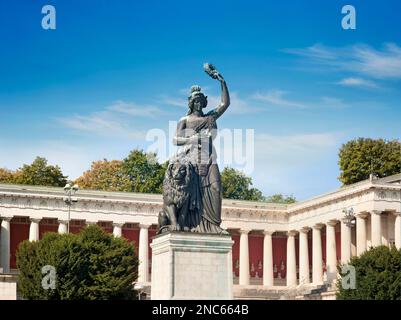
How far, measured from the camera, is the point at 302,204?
93.8 m

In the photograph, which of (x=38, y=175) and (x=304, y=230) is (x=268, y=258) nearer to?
(x=304, y=230)

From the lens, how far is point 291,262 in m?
96.2

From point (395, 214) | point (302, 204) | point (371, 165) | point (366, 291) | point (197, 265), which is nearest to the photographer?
point (197, 265)

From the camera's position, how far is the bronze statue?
111 ft

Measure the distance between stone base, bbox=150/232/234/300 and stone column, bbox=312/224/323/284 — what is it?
59.4m

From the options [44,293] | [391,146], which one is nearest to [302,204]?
[391,146]

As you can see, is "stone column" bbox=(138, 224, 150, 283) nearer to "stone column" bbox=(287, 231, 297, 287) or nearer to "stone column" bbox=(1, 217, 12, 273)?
"stone column" bbox=(1, 217, 12, 273)

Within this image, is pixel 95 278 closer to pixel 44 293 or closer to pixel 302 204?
pixel 44 293

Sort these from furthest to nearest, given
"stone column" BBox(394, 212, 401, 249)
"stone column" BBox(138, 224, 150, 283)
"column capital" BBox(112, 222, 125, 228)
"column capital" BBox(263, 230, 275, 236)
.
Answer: "column capital" BBox(263, 230, 275, 236), "column capital" BBox(112, 222, 125, 228), "stone column" BBox(138, 224, 150, 283), "stone column" BBox(394, 212, 401, 249)

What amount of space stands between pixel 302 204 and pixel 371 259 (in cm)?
2684

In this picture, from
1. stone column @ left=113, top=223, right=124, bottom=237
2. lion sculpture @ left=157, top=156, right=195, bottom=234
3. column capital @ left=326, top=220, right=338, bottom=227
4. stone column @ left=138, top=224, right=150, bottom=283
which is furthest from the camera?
column capital @ left=326, top=220, right=338, bottom=227

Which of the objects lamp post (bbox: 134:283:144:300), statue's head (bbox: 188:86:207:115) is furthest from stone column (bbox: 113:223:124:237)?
statue's head (bbox: 188:86:207:115)

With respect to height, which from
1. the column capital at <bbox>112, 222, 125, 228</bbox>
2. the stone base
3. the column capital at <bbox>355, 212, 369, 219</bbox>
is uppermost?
the column capital at <bbox>355, 212, 369, 219</bbox>

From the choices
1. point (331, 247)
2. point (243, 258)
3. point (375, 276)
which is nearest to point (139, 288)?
point (243, 258)
